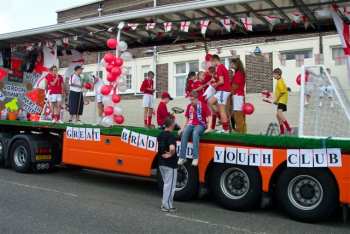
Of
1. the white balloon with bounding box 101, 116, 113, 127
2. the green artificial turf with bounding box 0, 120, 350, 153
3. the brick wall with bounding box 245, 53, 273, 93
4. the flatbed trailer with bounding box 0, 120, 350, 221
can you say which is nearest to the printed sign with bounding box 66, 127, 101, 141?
the flatbed trailer with bounding box 0, 120, 350, 221

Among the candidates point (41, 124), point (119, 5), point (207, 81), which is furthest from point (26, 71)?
point (119, 5)

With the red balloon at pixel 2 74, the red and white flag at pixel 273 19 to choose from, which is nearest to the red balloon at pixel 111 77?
the red and white flag at pixel 273 19

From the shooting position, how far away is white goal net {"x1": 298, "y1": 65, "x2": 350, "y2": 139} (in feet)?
23.4

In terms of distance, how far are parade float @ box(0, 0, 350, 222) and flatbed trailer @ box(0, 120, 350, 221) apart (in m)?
0.02

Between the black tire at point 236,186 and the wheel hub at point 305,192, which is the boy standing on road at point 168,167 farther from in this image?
the wheel hub at point 305,192

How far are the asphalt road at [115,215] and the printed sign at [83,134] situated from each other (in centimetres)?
108

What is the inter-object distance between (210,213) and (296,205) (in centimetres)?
139

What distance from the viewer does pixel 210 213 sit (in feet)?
23.9

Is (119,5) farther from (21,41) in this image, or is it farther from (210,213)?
(210,213)

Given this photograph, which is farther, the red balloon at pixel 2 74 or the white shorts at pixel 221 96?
the red balloon at pixel 2 74

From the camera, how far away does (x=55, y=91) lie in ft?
40.7

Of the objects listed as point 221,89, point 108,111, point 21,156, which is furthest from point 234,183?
point 21,156

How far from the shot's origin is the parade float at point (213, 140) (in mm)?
6750

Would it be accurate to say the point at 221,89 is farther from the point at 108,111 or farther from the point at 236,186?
the point at 108,111
